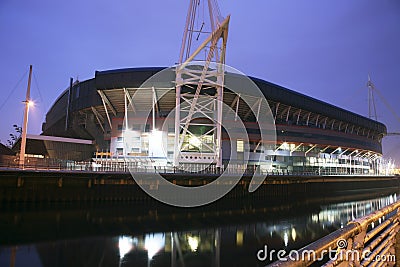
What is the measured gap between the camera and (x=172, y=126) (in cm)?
3875

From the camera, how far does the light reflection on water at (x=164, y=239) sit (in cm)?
1176

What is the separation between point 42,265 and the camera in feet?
35.9

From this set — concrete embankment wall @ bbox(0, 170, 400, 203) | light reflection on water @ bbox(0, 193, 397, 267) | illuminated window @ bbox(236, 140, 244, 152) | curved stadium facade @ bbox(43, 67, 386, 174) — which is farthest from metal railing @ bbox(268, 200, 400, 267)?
illuminated window @ bbox(236, 140, 244, 152)

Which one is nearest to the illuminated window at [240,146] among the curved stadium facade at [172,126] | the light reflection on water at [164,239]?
the curved stadium facade at [172,126]

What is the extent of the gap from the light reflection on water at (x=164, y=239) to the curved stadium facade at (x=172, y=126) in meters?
14.3

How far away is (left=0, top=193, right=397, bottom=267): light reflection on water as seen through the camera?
11758mm

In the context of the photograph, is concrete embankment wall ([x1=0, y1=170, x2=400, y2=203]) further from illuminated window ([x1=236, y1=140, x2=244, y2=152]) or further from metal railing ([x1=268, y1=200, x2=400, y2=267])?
metal railing ([x1=268, y1=200, x2=400, y2=267])

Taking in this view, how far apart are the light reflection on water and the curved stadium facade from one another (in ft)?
46.8

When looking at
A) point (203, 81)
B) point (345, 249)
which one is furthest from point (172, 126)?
point (345, 249)

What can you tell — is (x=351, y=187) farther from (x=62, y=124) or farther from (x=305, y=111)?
(x=62, y=124)

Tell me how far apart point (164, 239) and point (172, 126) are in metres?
24.8

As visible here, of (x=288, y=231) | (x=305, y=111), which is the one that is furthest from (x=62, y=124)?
(x=288, y=231)

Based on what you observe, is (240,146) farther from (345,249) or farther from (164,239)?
(345,249)

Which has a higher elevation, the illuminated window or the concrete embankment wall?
the illuminated window
